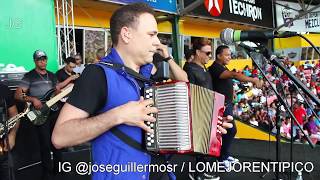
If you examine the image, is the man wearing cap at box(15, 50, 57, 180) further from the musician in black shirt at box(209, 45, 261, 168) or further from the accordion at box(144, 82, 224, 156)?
the accordion at box(144, 82, 224, 156)

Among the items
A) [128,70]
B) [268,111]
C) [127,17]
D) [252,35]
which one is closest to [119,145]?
[128,70]

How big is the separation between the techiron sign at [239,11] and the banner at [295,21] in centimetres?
67

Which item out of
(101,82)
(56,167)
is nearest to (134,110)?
(101,82)

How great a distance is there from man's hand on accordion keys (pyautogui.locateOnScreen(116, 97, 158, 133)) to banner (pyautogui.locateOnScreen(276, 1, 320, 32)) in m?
17.0

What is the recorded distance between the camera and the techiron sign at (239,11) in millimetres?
12980

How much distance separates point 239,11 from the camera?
596 inches

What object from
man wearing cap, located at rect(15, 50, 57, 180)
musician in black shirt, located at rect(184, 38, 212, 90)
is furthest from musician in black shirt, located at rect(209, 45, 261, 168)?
man wearing cap, located at rect(15, 50, 57, 180)

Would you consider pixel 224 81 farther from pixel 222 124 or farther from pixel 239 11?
pixel 239 11

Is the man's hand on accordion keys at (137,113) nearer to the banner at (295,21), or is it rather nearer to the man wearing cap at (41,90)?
the man wearing cap at (41,90)

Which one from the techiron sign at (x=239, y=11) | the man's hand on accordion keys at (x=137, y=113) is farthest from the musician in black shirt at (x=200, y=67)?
the techiron sign at (x=239, y=11)

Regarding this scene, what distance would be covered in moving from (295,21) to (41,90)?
15805 millimetres

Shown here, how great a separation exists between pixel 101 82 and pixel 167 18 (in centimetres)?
1006

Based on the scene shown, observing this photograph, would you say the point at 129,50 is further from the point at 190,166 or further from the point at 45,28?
the point at 45,28

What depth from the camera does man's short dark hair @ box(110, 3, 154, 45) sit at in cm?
188
